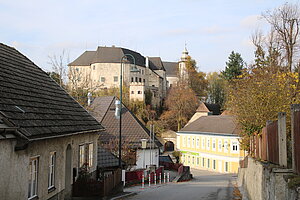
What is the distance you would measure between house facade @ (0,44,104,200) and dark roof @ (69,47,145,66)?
8354 cm

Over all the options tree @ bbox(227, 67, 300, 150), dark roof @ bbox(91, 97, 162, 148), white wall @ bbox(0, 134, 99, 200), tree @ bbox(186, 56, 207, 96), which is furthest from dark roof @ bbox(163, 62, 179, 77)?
white wall @ bbox(0, 134, 99, 200)

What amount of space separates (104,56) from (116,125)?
69766 mm

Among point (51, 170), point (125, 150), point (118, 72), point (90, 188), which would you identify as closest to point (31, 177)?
point (51, 170)

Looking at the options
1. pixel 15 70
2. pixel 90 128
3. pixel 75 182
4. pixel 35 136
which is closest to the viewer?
pixel 35 136

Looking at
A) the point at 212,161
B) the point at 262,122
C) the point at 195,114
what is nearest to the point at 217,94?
the point at 195,114

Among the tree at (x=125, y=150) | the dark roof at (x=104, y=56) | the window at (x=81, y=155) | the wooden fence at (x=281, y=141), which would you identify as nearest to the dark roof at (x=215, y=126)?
the tree at (x=125, y=150)

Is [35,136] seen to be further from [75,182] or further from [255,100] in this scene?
[255,100]

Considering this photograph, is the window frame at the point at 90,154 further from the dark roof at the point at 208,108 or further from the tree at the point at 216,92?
the tree at the point at 216,92

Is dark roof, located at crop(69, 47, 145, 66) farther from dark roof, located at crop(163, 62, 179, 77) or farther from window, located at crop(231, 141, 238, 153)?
window, located at crop(231, 141, 238, 153)

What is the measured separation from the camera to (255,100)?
19.3m

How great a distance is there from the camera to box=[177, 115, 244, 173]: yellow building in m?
52.8

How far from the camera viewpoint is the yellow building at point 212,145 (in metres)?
52.8

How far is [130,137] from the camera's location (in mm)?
32125

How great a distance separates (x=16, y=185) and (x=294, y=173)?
6.69 m
